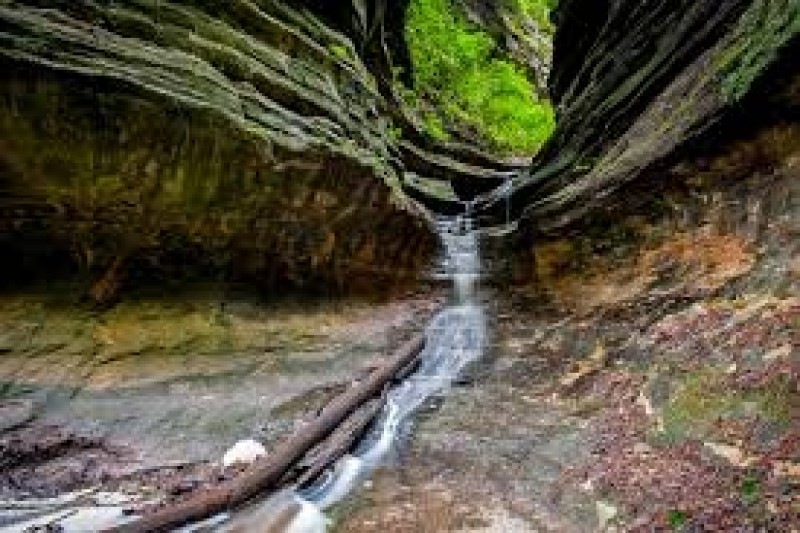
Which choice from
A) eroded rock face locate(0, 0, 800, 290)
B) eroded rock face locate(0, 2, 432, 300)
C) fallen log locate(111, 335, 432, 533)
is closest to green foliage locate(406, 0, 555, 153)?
eroded rock face locate(0, 0, 800, 290)

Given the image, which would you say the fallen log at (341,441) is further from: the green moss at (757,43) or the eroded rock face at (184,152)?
the green moss at (757,43)

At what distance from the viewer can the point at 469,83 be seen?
90.9 feet

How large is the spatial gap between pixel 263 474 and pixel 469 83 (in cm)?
2259

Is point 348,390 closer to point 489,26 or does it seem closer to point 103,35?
point 103,35

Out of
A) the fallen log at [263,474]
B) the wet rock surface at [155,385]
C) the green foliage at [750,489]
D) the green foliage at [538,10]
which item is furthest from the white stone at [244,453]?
the green foliage at [538,10]

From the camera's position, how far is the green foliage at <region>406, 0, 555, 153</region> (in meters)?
25.8

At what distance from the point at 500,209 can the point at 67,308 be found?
1042 centimetres

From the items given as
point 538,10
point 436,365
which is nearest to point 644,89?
point 436,365

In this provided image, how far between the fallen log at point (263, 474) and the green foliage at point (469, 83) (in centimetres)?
1569

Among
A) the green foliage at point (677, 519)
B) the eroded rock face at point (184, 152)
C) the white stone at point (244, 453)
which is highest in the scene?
the eroded rock face at point (184, 152)

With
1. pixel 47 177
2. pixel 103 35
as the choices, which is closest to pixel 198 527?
pixel 47 177

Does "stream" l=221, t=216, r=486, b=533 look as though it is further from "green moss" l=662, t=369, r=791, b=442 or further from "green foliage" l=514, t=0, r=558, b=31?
"green foliage" l=514, t=0, r=558, b=31

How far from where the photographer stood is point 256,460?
748cm

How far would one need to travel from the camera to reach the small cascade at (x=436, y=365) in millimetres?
7199
